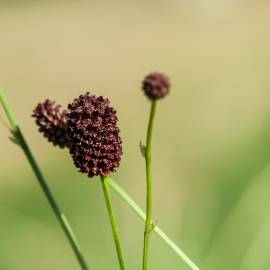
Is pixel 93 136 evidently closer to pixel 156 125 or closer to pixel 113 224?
pixel 113 224

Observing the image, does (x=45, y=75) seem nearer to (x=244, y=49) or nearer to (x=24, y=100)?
(x=24, y=100)

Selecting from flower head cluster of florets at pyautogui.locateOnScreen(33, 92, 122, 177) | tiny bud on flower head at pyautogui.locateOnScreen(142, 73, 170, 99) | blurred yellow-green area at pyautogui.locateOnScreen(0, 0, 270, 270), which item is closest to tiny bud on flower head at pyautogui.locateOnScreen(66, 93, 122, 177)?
flower head cluster of florets at pyautogui.locateOnScreen(33, 92, 122, 177)

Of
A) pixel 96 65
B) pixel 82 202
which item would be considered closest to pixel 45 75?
pixel 96 65

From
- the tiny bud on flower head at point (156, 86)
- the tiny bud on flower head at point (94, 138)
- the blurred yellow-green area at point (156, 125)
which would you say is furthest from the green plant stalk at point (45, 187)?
the blurred yellow-green area at point (156, 125)

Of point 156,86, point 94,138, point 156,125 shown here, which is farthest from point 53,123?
point 156,125

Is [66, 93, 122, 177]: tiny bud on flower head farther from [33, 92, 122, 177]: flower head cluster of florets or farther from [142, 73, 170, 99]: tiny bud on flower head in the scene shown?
[142, 73, 170, 99]: tiny bud on flower head

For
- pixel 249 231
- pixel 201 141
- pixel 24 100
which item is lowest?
pixel 24 100

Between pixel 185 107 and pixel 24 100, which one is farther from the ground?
pixel 185 107

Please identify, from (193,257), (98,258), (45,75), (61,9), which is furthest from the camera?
(61,9)
